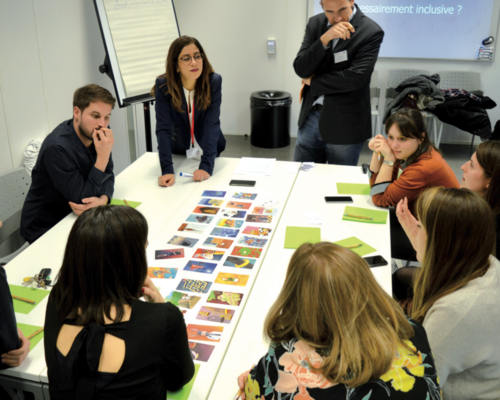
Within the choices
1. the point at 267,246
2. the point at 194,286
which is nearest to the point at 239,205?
the point at 267,246

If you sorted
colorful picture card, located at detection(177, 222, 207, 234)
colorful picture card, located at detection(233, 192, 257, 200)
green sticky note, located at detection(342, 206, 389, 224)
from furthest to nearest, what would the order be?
1. colorful picture card, located at detection(233, 192, 257, 200)
2. green sticky note, located at detection(342, 206, 389, 224)
3. colorful picture card, located at detection(177, 222, 207, 234)

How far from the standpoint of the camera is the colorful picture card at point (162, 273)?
1.95 m

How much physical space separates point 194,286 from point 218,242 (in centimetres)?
37

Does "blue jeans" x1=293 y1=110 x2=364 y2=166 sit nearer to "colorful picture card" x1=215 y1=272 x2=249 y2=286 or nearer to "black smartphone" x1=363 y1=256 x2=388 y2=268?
"black smartphone" x1=363 y1=256 x2=388 y2=268

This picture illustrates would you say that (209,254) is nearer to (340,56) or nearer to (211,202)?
(211,202)

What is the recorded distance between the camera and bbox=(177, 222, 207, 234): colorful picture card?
7.63 ft

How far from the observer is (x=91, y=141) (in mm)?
2535

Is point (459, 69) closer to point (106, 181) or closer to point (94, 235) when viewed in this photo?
point (106, 181)

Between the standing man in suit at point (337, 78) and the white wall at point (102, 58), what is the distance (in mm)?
1924

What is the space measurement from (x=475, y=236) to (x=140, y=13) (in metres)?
3.56

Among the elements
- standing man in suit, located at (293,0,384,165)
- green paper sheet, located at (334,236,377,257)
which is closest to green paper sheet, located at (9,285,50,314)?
green paper sheet, located at (334,236,377,257)

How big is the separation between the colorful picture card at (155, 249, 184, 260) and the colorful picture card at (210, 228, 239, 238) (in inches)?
9.0

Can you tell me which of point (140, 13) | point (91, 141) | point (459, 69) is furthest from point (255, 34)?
point (91, 141)

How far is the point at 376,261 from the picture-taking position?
2.05 m
